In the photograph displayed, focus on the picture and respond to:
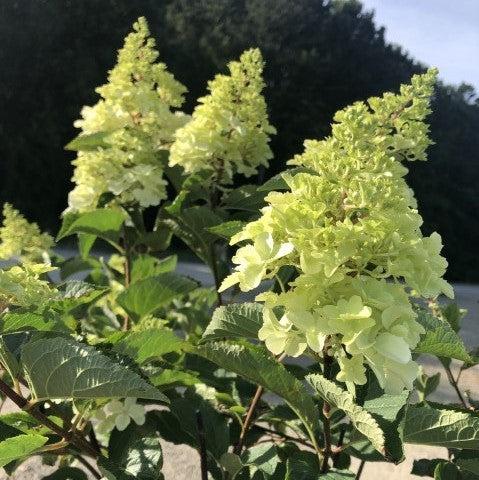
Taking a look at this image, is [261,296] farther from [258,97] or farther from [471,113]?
[471,113]

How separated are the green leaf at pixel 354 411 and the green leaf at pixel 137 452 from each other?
Answer: 38cm

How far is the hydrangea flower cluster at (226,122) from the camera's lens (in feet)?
4.41

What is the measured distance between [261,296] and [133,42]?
0.96 m

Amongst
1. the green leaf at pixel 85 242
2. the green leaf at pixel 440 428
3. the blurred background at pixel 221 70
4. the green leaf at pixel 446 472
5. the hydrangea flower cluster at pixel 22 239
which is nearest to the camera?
the green leaf at pixel 440 428

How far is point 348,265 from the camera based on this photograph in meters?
0.64

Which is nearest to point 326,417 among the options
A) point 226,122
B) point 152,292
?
point 152,292

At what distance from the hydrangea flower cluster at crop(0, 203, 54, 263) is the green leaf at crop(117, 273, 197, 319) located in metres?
0.56

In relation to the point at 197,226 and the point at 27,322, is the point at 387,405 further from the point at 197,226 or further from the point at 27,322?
the point at 197,226

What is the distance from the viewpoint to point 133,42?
4.75 ft

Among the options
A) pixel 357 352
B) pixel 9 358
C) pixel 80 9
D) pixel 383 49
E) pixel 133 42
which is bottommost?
pixel 9 358

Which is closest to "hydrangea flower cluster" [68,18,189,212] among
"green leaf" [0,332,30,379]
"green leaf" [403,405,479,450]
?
"green leaf" [0,332,30,379]

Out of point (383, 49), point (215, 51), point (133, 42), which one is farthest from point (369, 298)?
point (383, 49)

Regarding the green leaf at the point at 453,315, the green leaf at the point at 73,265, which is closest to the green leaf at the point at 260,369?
the green leaf at the point at 453,315

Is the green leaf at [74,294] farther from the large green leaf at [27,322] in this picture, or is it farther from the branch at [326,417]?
the branch at [326,417]
